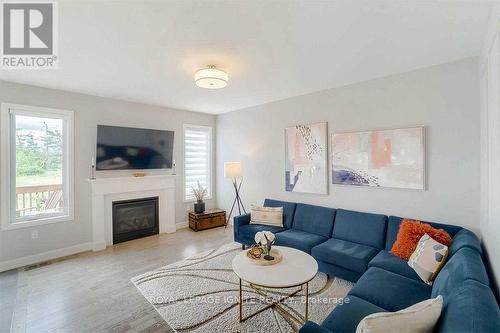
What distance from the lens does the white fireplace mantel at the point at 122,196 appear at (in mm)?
4074

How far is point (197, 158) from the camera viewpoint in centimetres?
563

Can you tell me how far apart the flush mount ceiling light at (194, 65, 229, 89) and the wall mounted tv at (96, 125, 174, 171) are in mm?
2328

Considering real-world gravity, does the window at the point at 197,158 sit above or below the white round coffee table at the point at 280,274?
above

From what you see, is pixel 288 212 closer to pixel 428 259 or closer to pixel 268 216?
pixel 268 216

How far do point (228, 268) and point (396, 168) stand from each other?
2664 millimetres

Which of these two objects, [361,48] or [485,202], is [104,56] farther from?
[485,202]

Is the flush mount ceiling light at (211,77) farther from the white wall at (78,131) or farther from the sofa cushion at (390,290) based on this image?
the sofa cushion at (390,290)

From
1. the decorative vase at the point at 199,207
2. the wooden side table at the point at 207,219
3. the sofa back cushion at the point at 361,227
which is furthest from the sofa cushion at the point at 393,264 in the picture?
the decorative vase at the point at 199,207

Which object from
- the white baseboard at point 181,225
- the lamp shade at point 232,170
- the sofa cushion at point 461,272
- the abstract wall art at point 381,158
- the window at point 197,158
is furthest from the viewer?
the window at point 197,158

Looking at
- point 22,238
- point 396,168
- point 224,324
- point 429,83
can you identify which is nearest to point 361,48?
point 429,83

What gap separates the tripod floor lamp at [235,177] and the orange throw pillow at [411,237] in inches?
119

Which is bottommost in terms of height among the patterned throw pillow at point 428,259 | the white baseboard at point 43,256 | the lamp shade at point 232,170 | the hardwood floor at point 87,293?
the hardwood floor at point 87,293

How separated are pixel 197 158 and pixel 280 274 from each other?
3969mm

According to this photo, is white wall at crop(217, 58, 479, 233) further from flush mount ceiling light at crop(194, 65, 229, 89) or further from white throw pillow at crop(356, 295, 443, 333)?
white throw pillow at crop(356, 295, 443, 333)
